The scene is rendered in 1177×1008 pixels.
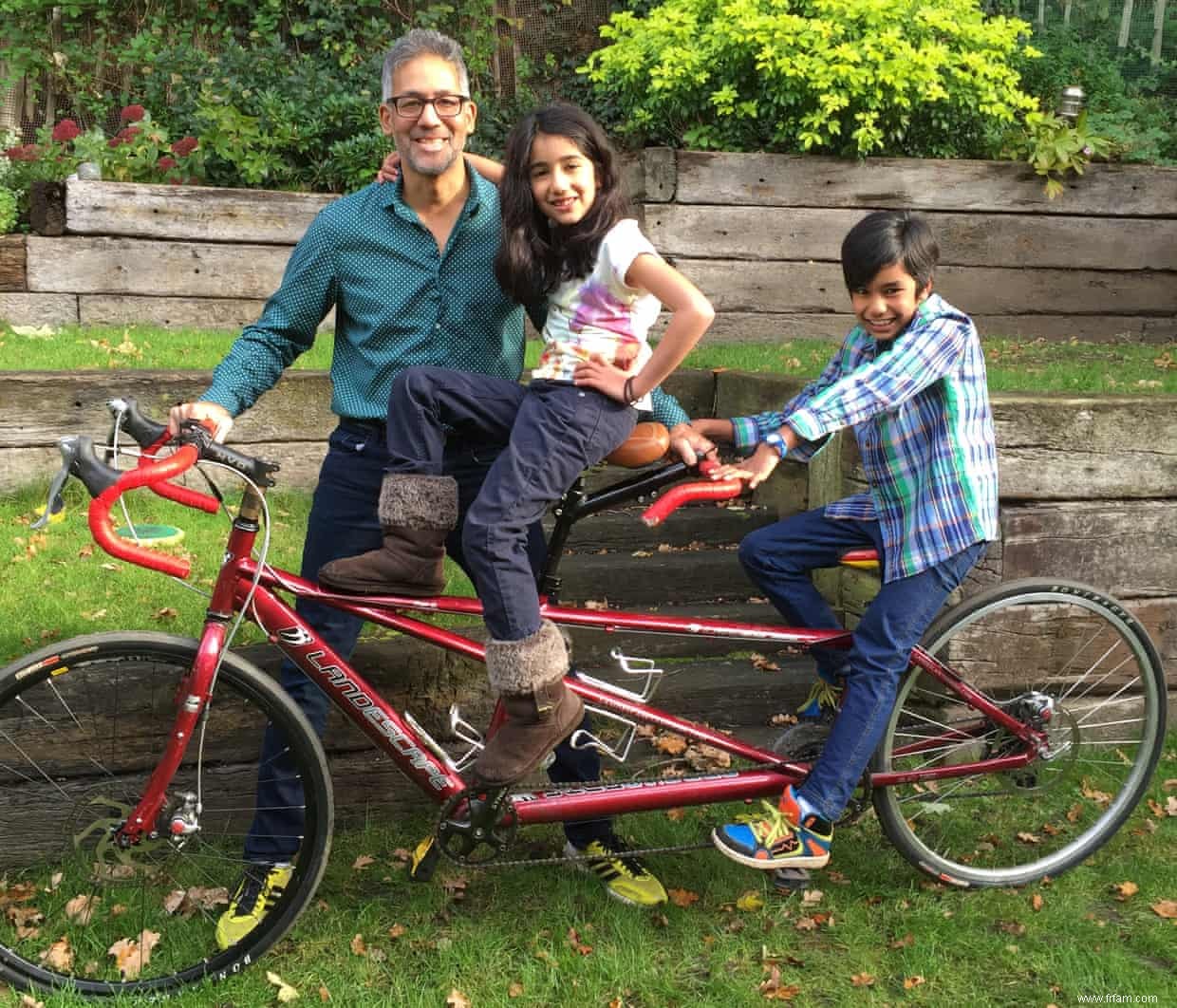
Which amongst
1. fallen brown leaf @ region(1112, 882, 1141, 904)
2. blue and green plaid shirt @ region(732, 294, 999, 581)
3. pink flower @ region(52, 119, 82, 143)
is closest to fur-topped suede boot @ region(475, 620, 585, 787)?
blue and green plaid shirt @ region(732, 294, 999, 581)

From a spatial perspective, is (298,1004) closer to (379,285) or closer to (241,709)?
(241,709)

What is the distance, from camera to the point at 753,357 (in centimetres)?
698

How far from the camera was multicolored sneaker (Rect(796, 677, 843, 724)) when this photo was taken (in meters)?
3.73

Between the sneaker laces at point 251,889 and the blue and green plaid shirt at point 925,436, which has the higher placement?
the blue and green plaid shirt at point 925,436

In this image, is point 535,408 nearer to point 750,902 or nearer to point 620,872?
point 620,872

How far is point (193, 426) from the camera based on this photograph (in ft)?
9.80

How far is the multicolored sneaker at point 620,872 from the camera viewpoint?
145 inches

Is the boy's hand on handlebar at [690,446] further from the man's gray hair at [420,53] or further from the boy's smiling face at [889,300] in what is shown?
the man's gray hair at [420,53]

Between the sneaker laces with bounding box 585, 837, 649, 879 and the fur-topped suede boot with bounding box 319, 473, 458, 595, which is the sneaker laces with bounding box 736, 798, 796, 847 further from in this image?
the fur-topped suede boot with bounding box 319, 473, 458, 595

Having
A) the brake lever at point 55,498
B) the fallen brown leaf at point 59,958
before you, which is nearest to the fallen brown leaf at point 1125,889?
the fallen brown leaf at point 59,958

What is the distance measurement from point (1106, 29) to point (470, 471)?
385 inches

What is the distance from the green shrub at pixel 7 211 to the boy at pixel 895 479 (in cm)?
552

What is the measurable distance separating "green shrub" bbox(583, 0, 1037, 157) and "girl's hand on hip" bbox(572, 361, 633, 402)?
5.19m

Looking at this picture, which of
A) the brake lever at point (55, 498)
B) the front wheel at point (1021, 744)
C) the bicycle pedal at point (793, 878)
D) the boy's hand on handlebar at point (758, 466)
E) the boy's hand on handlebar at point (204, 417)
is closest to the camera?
the brake lever at point (55, 498)
